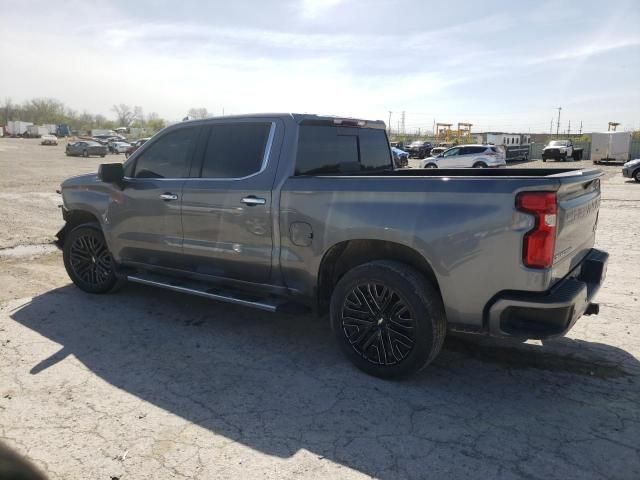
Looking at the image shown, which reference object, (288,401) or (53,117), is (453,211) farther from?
(53,117)

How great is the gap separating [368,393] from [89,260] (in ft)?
12.4

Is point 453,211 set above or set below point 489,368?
above

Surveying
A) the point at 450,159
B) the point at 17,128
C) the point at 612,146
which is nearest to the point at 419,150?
the point at 612,146

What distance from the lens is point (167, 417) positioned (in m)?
3.27

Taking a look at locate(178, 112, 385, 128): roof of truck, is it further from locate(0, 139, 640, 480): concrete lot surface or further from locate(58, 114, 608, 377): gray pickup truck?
locate(0, 139, 640, 480): concrete lot surface

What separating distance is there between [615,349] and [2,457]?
4.38 metres

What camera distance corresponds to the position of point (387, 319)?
367cm

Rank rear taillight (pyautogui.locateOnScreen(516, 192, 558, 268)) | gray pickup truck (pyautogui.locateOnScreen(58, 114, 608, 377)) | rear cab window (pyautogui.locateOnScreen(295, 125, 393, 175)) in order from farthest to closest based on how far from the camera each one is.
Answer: rear cab window (pyautogui.locateOnScreen(295, 125, 393, 175)) < gray pickup truck (pyautogui.locateOnScreen(58, 114, 608, 377)) < rear taillight (pyautogui.locateOnScreen(516, 192, 558, 268))

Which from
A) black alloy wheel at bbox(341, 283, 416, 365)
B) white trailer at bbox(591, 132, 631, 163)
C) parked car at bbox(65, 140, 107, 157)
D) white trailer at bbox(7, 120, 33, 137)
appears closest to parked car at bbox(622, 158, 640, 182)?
white trailer at bbox(591, 132, 631, 163)

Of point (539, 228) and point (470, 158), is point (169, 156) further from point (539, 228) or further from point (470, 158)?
point (470, 158)

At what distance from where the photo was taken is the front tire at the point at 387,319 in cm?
347

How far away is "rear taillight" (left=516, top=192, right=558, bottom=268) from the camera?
3018mm

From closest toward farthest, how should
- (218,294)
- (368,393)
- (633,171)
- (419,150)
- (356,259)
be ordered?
(368,393)
(356,259)
(218,294)
(633,171)
(419,150)

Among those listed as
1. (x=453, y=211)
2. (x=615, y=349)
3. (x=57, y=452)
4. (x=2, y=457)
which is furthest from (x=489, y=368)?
(x=2, y=457)
